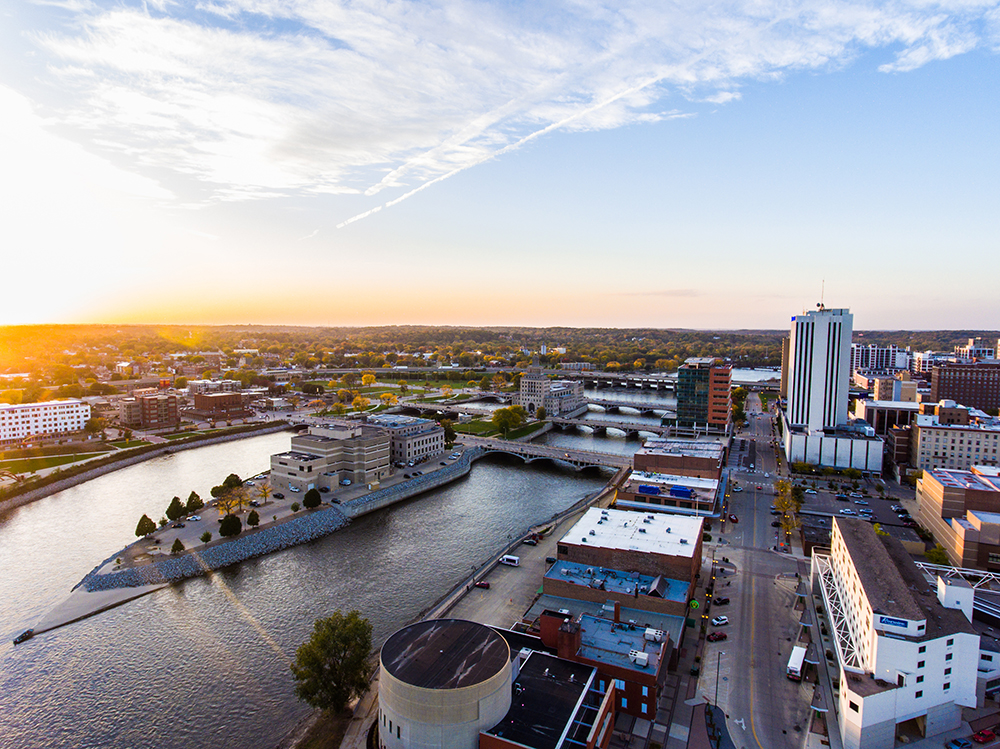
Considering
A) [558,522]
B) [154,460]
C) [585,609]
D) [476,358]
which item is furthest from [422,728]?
[476,358]

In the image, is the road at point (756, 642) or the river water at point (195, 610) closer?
the road at point (756, 642)

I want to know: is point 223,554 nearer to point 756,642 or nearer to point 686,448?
point 756,642

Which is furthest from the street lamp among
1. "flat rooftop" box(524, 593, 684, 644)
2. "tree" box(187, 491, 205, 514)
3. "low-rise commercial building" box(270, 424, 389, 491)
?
"tree" box(187, 491, 205, 514)

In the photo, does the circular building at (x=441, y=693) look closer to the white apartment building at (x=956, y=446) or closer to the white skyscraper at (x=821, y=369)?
the white apartment building at (x=956, y=446)

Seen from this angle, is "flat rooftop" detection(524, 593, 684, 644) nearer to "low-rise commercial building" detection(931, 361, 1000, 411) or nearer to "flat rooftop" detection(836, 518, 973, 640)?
"flat rooftop" detection(836, 518, 973, 640)

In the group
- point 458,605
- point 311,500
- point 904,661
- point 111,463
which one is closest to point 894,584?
point 904,661

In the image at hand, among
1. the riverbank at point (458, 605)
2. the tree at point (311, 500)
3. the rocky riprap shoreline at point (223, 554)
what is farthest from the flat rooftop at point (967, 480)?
the tree at point (311, 500)
